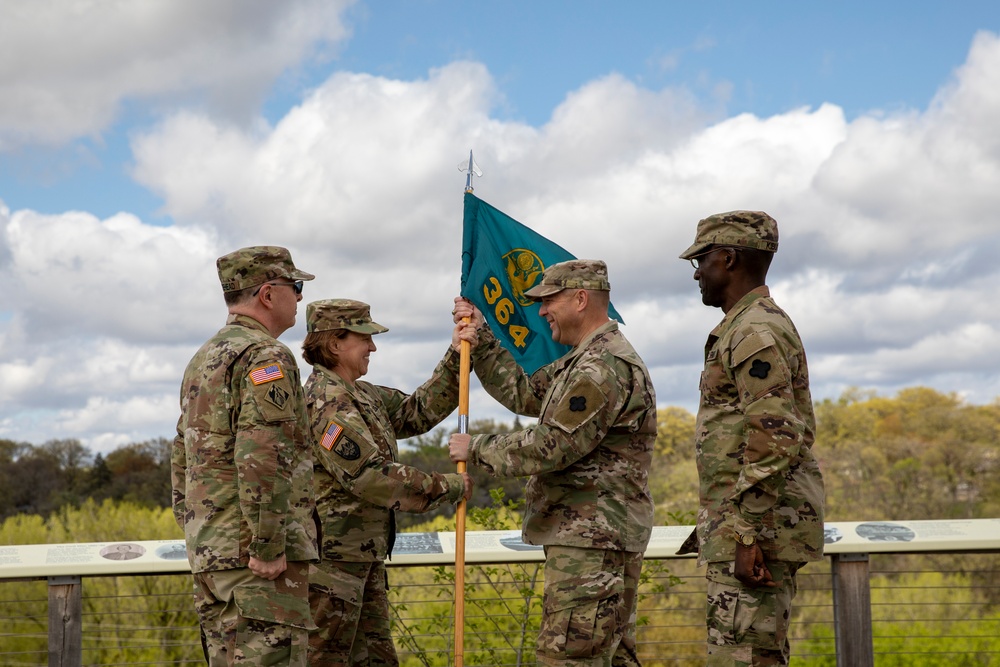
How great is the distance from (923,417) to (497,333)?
3898 centimetres

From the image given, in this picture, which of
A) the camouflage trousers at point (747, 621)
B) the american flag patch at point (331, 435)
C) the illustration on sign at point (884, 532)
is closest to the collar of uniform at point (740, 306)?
the camouflage trousers at point (747, 621)

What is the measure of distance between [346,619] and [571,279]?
6.45ft

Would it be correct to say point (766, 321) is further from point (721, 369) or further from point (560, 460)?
point (560, 460)

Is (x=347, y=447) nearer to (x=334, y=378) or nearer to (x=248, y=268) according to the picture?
(x=334, y=378)

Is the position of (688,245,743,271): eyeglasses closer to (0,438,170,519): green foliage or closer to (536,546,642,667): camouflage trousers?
(536,546,642,667): camouflage trousers

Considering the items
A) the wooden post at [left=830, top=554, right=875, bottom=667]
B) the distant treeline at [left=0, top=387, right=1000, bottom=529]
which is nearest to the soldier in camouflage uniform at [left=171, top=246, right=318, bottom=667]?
the wooden post at [left=830, top=554, right=875, bottom=667]

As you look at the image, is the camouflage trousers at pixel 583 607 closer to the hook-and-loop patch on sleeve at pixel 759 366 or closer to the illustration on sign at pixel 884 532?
the hook-and-loop patch on sleeve at pixel 759 366

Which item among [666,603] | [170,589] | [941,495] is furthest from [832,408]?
[170,589]

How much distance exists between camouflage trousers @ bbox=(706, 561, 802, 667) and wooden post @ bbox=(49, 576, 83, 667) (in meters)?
3.95

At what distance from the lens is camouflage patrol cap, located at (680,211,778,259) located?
415 cm

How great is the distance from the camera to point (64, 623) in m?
5.98

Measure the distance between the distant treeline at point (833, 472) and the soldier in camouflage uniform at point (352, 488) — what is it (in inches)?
480

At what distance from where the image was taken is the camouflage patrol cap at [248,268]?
4309 millimetres

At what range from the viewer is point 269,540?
3898mm
